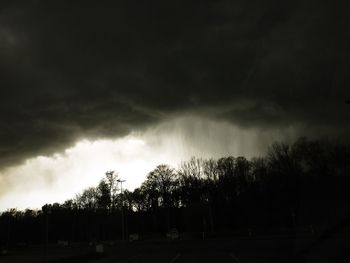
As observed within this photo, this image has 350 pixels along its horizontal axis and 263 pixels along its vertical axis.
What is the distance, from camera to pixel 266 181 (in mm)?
90438

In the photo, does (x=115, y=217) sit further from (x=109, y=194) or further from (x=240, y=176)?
(x=240, y=176)

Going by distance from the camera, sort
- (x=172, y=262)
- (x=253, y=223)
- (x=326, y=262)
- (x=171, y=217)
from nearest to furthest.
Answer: (x=326, y=262)
(x=172, y=262)
(x=253, y=223)
(x=171, y=217)

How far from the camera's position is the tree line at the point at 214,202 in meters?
65.6

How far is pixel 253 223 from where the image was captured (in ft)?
293

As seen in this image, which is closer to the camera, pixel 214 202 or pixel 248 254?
pixel 248 254

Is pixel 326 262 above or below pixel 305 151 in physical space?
below

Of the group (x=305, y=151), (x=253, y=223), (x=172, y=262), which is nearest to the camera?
(x=172, y=262)

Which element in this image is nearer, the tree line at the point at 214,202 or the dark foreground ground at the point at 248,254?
the dark foreground ground at the point at 248,254

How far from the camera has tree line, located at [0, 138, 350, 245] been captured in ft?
215

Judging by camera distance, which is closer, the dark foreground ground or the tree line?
the dark foreground ground

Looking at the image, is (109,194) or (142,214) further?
(142,214)

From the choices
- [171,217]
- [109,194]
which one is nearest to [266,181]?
[171,217]

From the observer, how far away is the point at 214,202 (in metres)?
106

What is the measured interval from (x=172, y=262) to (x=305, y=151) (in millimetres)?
64798
